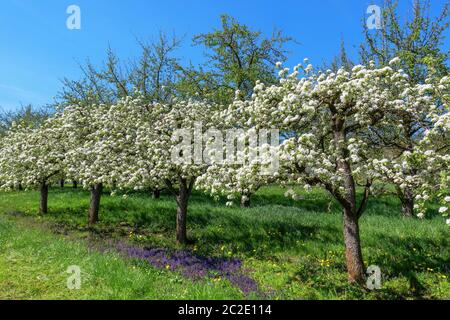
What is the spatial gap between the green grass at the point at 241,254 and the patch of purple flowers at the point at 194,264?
453 mm

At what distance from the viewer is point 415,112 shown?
9320 mm

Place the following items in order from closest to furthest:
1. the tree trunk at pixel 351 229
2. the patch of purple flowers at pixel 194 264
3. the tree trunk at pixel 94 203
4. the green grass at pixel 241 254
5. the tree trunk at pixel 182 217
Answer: the green grass at pixel 241 254, the tree trunk at pixel 351 229, the patch of purple flowers at pixel 194 264, the tree trunk at pixel 182 217, the tree trunk at pixel 94 203

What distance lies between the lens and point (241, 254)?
14.0 m

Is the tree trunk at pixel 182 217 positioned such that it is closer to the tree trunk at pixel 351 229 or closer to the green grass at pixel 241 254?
the green grass at pixel 241 254

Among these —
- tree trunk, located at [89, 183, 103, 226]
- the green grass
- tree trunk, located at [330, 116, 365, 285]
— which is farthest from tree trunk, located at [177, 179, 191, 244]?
tree trunk, located at [330, 116, 365, 285]

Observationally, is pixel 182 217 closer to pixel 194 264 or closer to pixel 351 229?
pixel 194 264

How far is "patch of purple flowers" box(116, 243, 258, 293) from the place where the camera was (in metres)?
10.7

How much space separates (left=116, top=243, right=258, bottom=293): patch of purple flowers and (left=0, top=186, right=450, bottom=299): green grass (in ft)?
1.49

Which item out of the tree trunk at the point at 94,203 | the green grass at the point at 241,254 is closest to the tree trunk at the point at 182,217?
the green grass at the point at 241,254

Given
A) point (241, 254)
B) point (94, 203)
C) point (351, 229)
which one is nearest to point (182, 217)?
point (241, 254)

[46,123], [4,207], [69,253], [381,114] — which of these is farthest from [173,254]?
[4,207]

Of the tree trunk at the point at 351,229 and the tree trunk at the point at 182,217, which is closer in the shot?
the tree trunk at the point at 351,229

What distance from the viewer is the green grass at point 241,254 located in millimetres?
9384

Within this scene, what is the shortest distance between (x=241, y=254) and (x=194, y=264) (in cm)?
243
